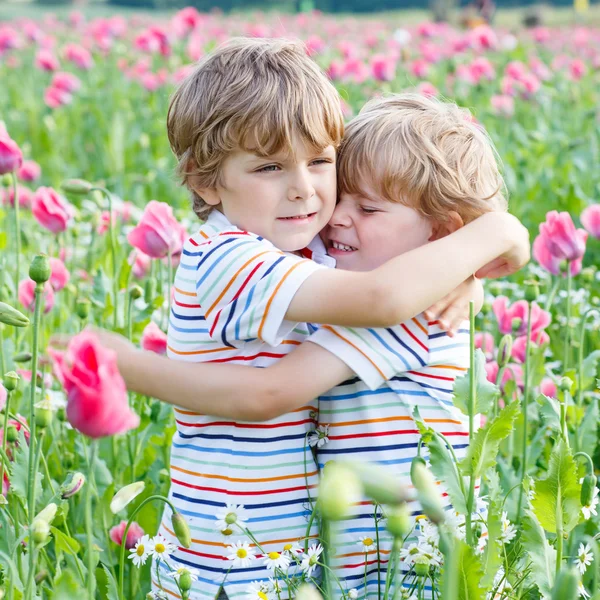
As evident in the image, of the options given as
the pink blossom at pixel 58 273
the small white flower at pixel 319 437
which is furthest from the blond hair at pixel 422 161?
the pink blossom at pixel 58 273

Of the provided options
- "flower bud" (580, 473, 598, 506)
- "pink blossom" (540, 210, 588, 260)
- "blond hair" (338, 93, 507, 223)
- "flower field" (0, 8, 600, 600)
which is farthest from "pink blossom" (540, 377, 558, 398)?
"flower bud" (580, 473, 598, 506)

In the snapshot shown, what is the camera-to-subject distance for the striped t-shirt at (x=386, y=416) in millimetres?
1486

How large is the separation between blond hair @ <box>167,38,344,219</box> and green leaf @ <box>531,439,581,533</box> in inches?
23.8

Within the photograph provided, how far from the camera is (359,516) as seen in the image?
4.99ft

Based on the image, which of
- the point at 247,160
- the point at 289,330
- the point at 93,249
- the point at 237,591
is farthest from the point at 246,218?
the point at 93,249

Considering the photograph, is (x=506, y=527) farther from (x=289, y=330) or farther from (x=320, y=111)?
(x=320, y=111)

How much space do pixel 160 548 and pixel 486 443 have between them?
0.54 metres

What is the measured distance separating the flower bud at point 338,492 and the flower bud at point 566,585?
0.29m

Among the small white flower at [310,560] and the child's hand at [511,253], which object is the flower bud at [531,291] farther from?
the small white flower at [310,560]

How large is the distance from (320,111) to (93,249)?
1.61 metres

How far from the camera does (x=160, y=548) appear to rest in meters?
1.46

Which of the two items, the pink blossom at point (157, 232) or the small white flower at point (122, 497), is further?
the pink blossom at point (157, 232)

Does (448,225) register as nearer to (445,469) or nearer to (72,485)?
(445,469)

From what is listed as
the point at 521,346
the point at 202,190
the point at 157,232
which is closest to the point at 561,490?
the point at 202,190
